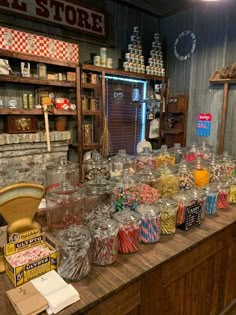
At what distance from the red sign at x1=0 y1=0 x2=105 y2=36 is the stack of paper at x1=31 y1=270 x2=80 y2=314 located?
3252mm

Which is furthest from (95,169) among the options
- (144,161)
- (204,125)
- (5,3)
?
(204,125)

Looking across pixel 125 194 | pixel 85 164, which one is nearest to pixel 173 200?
pixel 125 194

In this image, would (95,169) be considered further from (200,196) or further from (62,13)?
(62,13)

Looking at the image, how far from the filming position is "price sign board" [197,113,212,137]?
3.87 m

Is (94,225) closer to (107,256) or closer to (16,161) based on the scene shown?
(107,256)

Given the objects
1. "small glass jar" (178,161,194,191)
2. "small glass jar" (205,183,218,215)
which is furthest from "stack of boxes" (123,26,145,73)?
"small glass jar" (205,183,218,215)

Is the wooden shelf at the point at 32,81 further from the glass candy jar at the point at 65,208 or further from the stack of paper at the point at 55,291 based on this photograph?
the stack of paper at the point at 55,291

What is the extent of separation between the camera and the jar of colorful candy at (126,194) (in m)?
1.33

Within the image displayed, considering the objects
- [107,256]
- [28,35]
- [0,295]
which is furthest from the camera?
Answer: [28,35]

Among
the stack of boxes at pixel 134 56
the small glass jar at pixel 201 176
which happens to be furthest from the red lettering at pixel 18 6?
the small glass jar at pixel 201 176

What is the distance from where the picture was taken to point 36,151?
10.8 feet

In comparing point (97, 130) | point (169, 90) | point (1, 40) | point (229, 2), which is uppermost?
point (229, 2)

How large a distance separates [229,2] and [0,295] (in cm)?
427

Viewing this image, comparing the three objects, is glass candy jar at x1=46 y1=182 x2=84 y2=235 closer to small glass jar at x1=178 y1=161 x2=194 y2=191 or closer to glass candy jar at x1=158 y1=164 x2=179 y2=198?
glass candy jar at x1=158 y1=164 x2=179 y2=198
